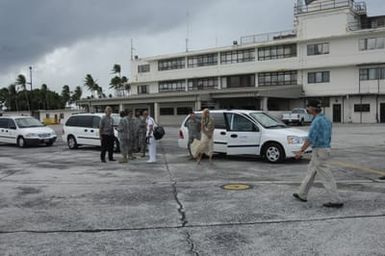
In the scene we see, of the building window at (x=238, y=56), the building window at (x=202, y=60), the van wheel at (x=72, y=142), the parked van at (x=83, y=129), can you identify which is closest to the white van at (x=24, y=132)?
the parked van at (x=83, y=129)

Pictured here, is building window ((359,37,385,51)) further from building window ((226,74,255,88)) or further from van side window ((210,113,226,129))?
van side window ((210,113,226,129))

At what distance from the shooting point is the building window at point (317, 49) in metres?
50.7

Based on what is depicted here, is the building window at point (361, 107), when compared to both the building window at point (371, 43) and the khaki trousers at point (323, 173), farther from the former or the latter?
the khaki trousers at point (323, 173)

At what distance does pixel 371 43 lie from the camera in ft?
157

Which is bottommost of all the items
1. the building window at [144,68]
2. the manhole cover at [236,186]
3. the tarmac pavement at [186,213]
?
the tarmac pavement at [186,213]

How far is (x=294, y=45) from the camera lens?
52.8m

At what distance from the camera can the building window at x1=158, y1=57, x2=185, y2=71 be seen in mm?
63375

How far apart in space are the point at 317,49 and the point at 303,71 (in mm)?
2948

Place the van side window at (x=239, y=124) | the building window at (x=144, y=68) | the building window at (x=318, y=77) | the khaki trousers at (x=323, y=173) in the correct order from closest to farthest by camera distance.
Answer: the khaki trousers at (x=323, y=173), the van side window at (x=239, y=124), the building window at (x=318, y=77), the building window at (x=144, y=68)

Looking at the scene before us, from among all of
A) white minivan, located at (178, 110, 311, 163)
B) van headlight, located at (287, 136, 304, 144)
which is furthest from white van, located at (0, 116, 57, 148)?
van headlight, located at (287, 136, 304, 144)

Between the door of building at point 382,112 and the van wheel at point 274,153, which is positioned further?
the door of building at point 382,112

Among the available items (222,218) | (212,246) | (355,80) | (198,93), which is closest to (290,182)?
(222,218)

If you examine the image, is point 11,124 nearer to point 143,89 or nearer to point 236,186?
point 236,186

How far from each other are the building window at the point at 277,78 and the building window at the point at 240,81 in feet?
4.16
